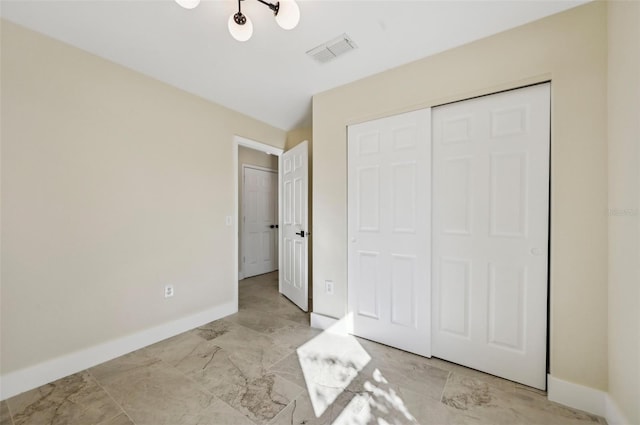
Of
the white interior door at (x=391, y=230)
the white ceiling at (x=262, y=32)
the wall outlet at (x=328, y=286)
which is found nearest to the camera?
the white ceiling at (x=262, y=32)

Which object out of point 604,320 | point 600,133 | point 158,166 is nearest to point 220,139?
point 158,166

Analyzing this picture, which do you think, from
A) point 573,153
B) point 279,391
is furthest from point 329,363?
point 573,153

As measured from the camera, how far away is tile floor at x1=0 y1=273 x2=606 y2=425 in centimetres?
144

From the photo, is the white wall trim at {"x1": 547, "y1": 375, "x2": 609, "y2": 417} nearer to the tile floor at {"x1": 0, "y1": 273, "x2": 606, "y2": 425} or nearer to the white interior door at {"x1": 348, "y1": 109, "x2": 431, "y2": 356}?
the tile floor at {"x1": 0, "y1": 273, "x2": 606, "y2": 425}

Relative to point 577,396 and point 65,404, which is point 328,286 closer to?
point 577,396

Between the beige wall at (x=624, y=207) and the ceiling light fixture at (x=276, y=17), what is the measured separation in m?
1.64

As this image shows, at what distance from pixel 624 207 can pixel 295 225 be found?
8.88 ft

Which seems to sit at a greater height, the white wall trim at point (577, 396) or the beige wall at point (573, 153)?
the beige wall at point (573, 153)

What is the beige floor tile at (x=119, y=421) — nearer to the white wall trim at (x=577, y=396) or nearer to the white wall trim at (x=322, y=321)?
the white wall trim at (x=322, y=321)

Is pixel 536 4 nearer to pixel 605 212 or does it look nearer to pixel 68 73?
pixel 605 212

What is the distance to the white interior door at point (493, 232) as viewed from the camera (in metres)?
1.65

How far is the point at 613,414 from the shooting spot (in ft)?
4.42

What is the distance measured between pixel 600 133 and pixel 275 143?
315 centimetres

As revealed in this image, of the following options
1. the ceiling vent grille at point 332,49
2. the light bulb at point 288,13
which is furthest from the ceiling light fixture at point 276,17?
the ceiling vent grille at point 332,49
